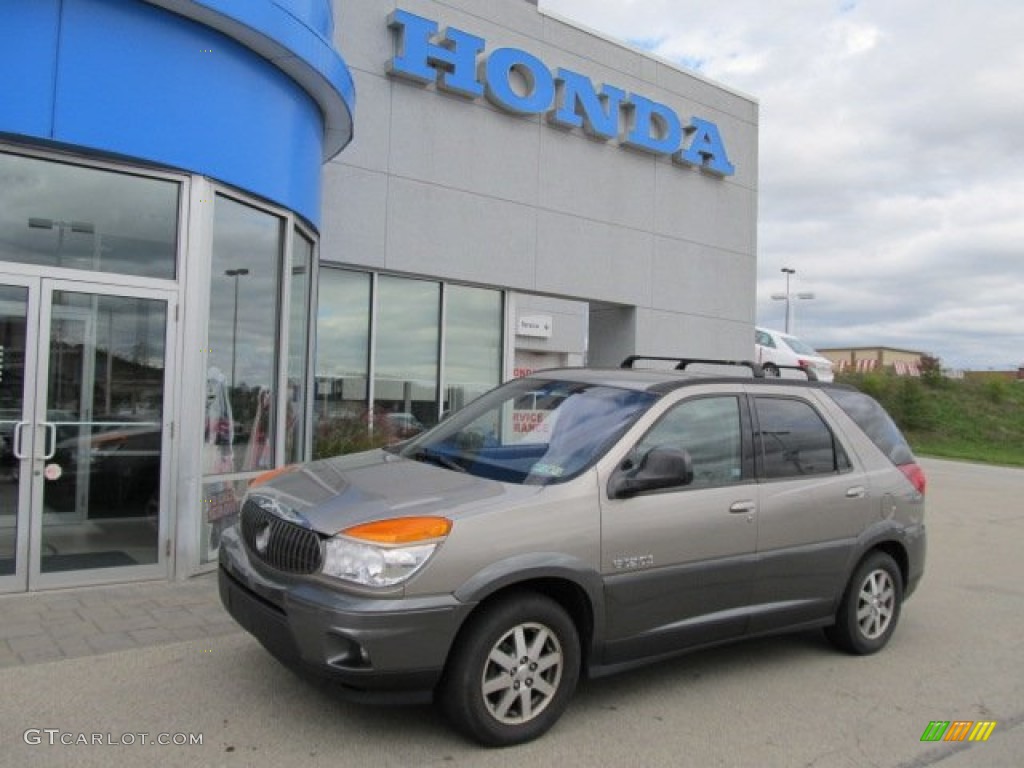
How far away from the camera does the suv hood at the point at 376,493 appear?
154 inches

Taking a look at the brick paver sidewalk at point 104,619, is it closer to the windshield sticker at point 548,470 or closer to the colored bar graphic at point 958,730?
the windshield sticker at point 548,470

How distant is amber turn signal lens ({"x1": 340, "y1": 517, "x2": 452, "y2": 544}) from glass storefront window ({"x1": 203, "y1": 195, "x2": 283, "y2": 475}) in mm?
3531

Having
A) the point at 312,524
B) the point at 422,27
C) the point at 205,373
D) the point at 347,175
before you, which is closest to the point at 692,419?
the point at 312,524

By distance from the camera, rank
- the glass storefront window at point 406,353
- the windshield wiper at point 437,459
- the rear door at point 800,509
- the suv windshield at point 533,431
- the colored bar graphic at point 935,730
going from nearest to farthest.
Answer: the colored bar graphic at point 935,730, the suv windshield at point 533,431, the windshield wiper at point 437,459, the rear door at point 800,509, the glass storefront window at point 406,353

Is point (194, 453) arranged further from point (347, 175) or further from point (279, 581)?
point (347, 175)

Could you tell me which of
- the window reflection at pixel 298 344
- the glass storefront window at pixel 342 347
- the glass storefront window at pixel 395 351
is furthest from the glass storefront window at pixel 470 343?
the window reflection at pixel 298 344

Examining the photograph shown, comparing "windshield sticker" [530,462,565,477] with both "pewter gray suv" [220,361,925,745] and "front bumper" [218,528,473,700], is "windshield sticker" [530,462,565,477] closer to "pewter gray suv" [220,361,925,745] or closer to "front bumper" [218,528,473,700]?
"pewter gray suv" [220,361,925,745]

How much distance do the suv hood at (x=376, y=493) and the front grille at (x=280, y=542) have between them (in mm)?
54

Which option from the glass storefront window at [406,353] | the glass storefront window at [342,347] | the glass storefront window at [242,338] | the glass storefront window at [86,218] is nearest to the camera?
the glass storefront window at [86,218]

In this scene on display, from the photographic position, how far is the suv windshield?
176 inches

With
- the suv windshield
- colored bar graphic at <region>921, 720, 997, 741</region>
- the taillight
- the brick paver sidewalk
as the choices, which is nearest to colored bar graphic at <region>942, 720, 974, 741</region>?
colored bar graphic at <region>921, 720, 997, 741</region>

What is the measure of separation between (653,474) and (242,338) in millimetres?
4335

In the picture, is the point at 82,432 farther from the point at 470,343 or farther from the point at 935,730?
the point at 470,343

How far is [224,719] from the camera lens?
410 cm
